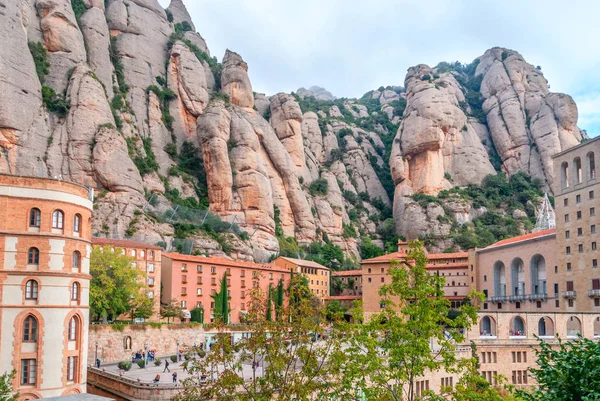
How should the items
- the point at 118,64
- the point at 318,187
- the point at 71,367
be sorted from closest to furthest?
the point at 71,367
the point at 118,64
the point at 318,187

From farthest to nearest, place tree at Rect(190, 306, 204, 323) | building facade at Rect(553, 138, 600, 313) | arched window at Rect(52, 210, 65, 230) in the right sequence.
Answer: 1. tree at Rect(190, 306, 204, 323)
2. building facade at Rect(553, 138, 600, 313)
3. arched window at Rect(52, 210, 65, 230)

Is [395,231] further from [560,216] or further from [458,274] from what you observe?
[560,216]

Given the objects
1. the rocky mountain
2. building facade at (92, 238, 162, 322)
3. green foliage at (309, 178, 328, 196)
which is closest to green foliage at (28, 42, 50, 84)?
the rocky mountain

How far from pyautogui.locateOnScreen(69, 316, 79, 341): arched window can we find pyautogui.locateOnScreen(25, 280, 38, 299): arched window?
2.90m

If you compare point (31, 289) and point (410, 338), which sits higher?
point (31, 289)

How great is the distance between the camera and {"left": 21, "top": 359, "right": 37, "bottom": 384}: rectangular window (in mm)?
32125

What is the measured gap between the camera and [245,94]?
110438 millimetres

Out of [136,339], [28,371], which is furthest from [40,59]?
[28,371]

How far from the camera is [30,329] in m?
32.4

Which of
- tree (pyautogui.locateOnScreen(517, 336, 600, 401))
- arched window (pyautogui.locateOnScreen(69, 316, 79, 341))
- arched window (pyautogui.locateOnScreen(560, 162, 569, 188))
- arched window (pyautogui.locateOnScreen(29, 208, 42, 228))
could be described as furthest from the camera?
arched window (pyautogui.locateOnScreen(560, 162, 569, 188))

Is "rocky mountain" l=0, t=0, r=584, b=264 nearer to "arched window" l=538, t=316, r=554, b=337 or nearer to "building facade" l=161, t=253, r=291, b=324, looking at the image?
"building facade" l=161, t=253, r=291, b=324

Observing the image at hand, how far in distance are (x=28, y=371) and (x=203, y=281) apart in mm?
40710

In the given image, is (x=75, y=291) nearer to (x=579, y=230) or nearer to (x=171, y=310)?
(x=171, y=310)

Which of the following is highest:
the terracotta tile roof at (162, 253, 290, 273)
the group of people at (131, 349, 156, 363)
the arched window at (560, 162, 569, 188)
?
the arched window at (560, 162, 569, 188)
